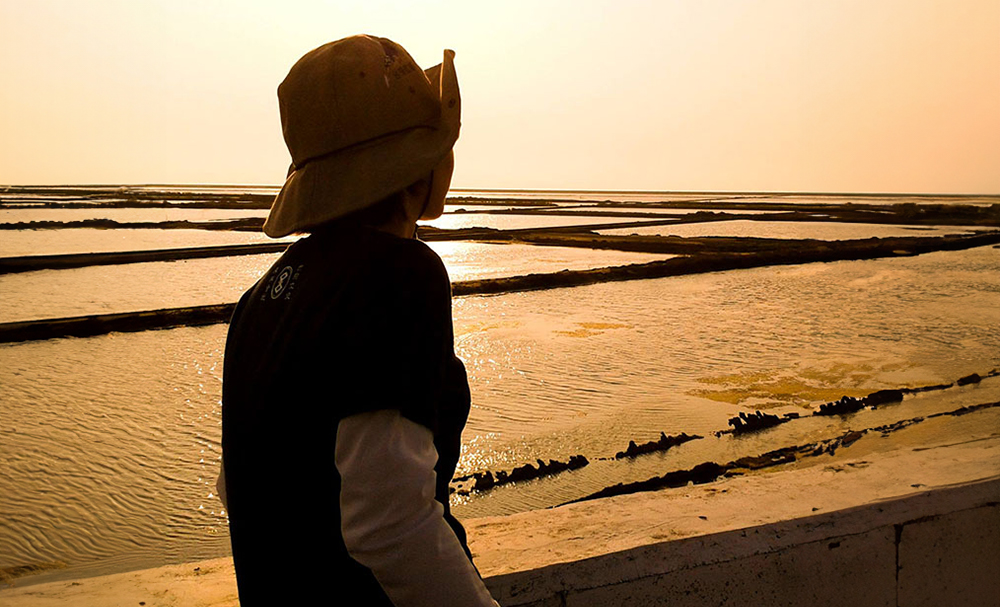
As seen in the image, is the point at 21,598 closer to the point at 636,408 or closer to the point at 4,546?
the point at 4,546

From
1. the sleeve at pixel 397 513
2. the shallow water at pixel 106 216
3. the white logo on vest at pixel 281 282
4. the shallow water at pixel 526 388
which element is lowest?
the shallow water at pixel 526 388

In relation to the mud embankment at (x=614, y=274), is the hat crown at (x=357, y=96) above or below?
above

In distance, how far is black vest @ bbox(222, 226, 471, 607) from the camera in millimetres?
740

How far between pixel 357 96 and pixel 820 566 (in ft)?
4.39

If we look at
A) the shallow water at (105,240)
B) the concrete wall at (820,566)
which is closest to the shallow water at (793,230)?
the shallow water at (105,240)

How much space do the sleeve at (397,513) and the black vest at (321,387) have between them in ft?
0.07

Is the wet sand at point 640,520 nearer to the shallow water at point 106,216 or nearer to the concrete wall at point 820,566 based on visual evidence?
the concrete wall at point 820,566

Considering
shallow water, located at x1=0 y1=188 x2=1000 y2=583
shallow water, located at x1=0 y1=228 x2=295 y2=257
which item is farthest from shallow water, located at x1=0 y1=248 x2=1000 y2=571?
shallow water, located at x1=0 y1=228 x2=295 y2=257

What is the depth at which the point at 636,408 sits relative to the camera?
5.02 metres

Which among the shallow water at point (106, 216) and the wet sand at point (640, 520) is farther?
the shallow water at point (106, 216)

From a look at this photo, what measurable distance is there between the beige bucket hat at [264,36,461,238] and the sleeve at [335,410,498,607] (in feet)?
0.78

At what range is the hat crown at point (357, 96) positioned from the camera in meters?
0.83

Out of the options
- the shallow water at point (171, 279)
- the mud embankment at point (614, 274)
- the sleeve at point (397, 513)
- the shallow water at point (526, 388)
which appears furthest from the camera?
the shallow water at point (171, 279)

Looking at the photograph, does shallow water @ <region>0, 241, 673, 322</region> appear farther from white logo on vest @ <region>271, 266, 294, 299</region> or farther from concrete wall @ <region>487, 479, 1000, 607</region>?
white logo on vest @ <region>271, 266, 294, 299</region>
